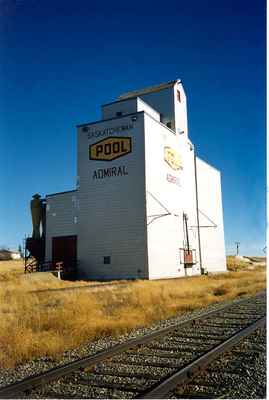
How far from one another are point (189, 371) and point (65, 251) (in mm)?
24098

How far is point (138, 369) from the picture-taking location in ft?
16.0

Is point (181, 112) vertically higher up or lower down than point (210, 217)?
higher up

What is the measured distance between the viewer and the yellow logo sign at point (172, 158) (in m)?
28.1

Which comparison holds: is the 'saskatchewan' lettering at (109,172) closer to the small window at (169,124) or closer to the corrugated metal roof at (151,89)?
the small window at (169,124)

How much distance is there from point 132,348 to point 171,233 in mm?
21394

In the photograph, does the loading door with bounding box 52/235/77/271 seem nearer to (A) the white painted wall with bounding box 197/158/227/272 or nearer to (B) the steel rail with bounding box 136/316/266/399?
(A) the white painted wall with bounding box 197/158/227/272

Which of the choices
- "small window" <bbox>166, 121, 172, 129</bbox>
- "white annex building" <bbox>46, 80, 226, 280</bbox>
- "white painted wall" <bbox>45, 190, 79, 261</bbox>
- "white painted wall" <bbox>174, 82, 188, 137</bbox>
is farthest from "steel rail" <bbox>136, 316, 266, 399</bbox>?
"white painted wall" <bbox>174, 82, 188, 137</bbox>

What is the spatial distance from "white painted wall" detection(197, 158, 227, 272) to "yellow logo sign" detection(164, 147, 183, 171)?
19.1 ft

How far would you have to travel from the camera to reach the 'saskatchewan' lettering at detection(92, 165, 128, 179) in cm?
2566

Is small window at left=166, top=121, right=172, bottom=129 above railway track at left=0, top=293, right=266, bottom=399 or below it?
above

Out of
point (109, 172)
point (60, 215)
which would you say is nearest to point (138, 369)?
point (109, 172)

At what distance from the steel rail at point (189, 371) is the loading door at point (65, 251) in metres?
21.3

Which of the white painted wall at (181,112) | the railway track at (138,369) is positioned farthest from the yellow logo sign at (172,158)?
the railway track at (138,369)

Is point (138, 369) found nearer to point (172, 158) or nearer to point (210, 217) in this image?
point (172, 158)
